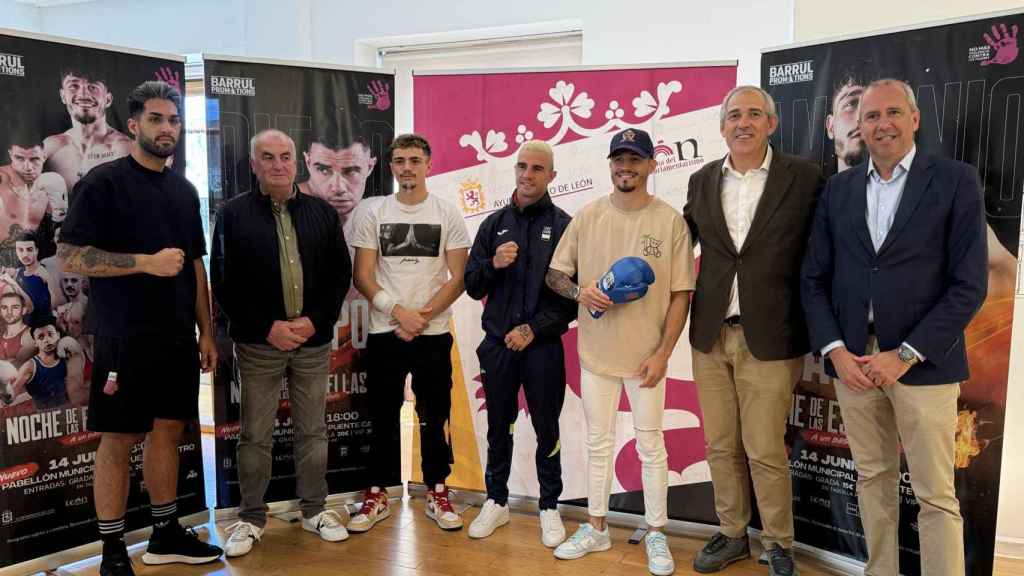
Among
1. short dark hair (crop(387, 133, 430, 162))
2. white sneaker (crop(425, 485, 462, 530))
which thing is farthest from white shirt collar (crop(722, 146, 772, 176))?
white sneaker (crop(425, 485, 462, 530))

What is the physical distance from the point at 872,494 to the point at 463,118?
2407 millimetres

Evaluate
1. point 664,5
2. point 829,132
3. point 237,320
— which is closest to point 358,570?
point 237,320

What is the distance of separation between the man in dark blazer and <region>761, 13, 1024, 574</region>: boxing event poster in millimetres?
327

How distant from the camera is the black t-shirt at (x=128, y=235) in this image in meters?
2.58

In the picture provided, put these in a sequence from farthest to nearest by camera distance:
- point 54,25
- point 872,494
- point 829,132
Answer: point 54,25
point 829,132
point 872,494

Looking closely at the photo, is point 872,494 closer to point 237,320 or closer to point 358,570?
point 358,570

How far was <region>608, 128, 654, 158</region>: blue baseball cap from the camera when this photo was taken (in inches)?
106

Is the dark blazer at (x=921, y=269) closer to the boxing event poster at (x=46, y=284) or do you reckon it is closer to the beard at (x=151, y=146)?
the beard at (x=151, y=146)

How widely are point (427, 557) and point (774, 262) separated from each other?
1.86 metres

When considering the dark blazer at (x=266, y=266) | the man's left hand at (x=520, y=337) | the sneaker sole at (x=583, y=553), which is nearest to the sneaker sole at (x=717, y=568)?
the sneaker sole at (x=583, y=553)

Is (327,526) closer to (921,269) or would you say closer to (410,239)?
(410,239)

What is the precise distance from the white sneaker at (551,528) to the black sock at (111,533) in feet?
5.56

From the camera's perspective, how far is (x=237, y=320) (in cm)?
299

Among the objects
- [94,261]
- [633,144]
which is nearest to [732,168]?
[633,144]
